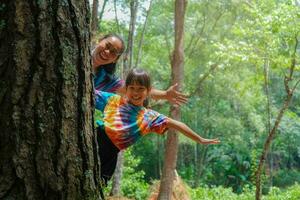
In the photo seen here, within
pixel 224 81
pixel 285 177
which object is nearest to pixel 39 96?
pixel 224 81

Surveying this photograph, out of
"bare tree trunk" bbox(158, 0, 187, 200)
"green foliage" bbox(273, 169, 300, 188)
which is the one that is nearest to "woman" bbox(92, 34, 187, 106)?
"bare tree trunk" bbox(158, 0, 187, 200)

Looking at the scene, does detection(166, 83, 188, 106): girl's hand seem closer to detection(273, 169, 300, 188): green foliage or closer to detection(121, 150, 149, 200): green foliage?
detection(121, 150, 149, 200): green foliage

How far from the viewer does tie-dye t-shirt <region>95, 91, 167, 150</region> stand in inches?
91.5

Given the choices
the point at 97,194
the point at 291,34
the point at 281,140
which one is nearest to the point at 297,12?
the point at 291,34

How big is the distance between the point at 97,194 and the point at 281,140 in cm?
2164

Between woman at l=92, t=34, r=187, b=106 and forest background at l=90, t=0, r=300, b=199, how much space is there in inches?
67.7

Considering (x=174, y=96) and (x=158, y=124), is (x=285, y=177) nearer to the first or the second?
(x=174, y=96)

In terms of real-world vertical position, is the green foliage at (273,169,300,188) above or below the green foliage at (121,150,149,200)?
below

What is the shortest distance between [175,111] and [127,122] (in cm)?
401

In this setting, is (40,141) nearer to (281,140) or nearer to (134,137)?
(134,137)

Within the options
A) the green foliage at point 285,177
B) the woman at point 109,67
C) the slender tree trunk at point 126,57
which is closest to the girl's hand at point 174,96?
the woman at point 109,67

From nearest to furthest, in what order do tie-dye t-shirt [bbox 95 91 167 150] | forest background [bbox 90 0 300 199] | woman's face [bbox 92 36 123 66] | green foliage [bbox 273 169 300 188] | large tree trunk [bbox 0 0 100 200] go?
large tree trunk [bbox 0 0 100 200]
tie-dye t-shirt [bbox 95 91 167 150]
woman's face [bbox 92 36 123 66]
forest background [bbox 90 0 300 199]
green foliage [bbox 273 169 300 188]

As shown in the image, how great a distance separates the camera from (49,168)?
129 cm

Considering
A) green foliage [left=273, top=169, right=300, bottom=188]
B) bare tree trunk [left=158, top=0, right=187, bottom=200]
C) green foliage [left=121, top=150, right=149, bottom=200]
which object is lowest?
green foliage [left=273, top=169, right=300, bottom=188]
